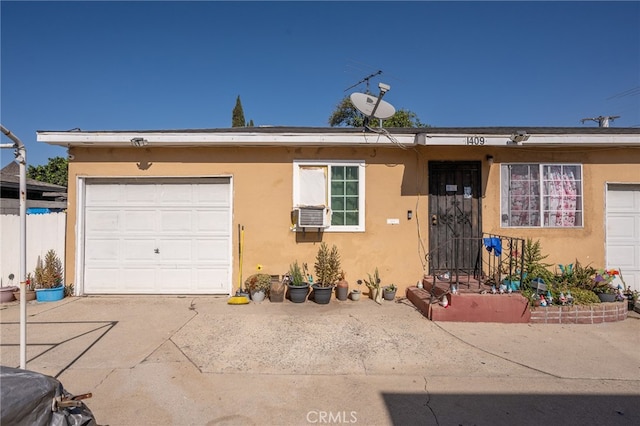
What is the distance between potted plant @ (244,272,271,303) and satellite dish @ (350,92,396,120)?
152 inches

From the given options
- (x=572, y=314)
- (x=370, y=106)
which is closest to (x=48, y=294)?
(x=370, y=106)

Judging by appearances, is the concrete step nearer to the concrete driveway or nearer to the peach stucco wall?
the concrete driveway

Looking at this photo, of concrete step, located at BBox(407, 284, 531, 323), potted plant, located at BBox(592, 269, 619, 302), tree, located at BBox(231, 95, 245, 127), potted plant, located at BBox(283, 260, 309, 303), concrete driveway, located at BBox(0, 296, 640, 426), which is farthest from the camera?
tree, located at BBox(231, 95, 245, 127)

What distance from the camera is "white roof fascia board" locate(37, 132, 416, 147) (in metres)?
6.66

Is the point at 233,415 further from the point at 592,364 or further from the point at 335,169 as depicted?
the point at 335,169

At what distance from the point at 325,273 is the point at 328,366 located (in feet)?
9.07

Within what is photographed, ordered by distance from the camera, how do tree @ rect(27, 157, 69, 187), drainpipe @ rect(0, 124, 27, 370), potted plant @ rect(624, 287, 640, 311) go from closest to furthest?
1. drainpipe @ rect(0, 124, 27, 370)
2. potted plant @ rect(624, 287, 640, 311)
3. tree @ rect(27, 157, 69, 187)

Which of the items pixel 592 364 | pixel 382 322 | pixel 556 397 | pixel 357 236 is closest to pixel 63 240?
pixel 357 236

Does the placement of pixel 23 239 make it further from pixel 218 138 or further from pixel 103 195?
pixel 103 195

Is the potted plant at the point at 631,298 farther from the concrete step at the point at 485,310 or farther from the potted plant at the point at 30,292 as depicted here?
the potted plant at the point at 30,292

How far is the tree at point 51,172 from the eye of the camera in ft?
71.0

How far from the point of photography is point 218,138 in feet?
21.9

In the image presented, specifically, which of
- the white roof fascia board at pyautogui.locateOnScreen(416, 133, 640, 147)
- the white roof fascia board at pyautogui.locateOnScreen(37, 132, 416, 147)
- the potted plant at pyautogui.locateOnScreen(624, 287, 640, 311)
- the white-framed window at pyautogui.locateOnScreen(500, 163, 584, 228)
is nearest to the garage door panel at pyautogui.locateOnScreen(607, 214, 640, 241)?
the white-framed window at pyautogui.locateOnScreen(500, 163, 584, 228)
